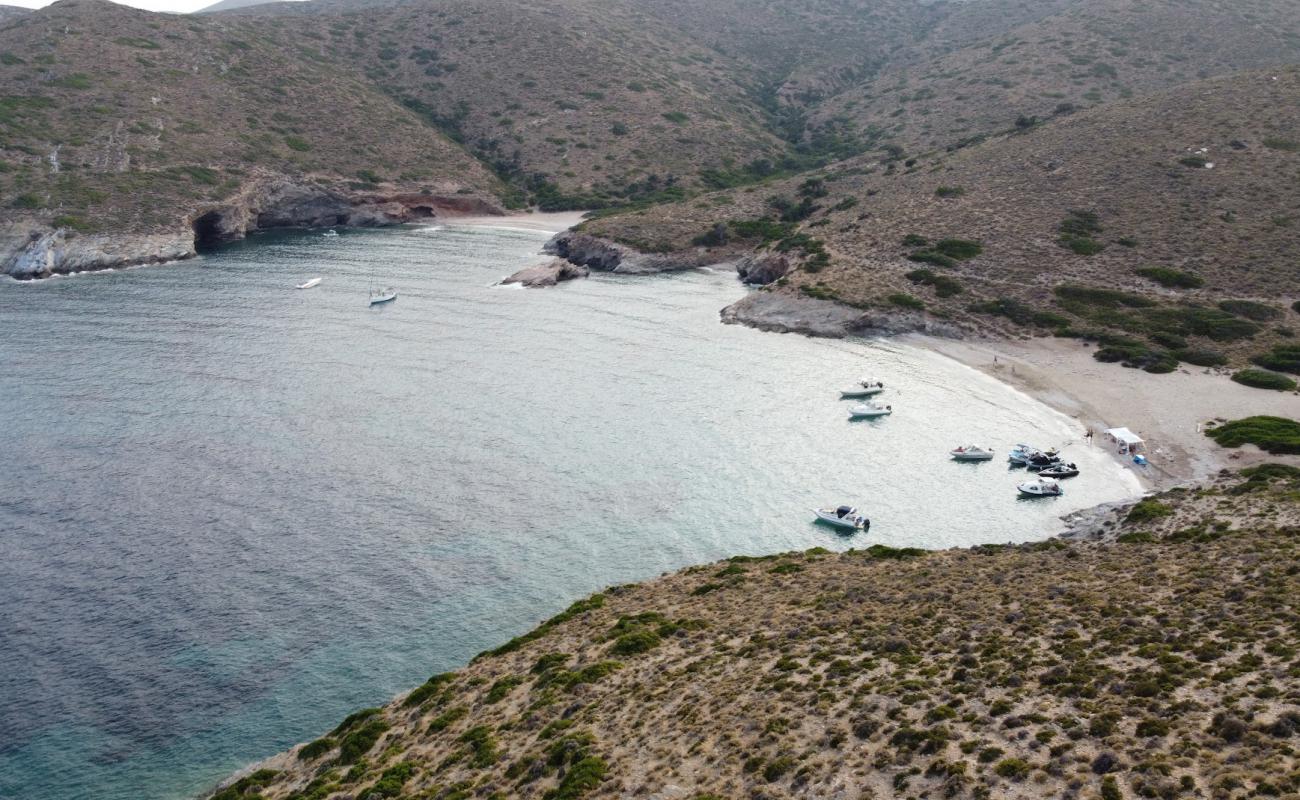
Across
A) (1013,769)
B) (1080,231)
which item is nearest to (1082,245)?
(1080,231)

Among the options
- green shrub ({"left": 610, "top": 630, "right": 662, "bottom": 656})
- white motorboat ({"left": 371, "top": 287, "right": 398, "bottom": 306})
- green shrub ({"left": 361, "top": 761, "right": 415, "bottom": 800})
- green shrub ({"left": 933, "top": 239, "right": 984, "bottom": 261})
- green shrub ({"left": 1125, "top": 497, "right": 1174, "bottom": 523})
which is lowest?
green shrub ({"left": 361, "top": 761, "right": 415, "bottom": 800})

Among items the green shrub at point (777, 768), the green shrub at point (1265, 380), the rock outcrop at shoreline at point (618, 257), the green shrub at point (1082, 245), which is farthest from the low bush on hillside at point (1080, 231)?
the green shrub at point (777, 768)

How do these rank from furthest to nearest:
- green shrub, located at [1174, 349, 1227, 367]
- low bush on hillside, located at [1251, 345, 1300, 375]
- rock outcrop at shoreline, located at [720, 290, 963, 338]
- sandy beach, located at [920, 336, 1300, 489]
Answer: rock outcrop at shoreline, located at [720, 290, 963, 338] < green shrub, located at [1174, 349, 1227, 367] < low bush on hillside, located at [1251, 345, 1300, 375] < sandy beach, located at [920, 336, 1300, 489]

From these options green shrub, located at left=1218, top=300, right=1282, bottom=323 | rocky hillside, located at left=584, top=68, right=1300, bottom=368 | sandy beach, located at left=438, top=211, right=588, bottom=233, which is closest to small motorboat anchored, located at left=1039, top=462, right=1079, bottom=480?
rocky hillside, located at left=584, top=68, right=1300, bottom=368

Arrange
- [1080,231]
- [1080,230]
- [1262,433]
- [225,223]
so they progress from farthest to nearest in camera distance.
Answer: [225,223]
[1080,230]
[1080,231]
[1262,433]

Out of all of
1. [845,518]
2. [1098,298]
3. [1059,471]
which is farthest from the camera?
[1098,298]

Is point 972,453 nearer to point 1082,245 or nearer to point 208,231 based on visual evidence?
point 1082,245

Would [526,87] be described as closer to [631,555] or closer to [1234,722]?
[631,555]

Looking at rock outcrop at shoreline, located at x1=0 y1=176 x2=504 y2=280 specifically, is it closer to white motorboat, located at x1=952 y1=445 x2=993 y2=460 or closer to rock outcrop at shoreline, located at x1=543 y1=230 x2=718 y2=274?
rock outcrop at shoreline, located at x1=543 y1=230 x2=718 y2=274

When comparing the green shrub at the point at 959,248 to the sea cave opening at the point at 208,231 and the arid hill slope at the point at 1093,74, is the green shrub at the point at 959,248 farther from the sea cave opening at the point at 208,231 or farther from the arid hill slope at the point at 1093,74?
the sea cave opening at the point at 208,231
